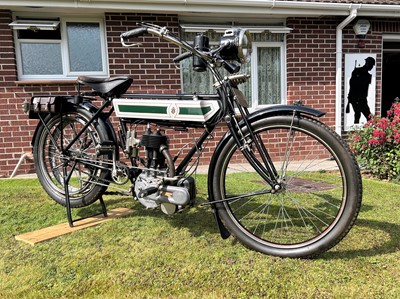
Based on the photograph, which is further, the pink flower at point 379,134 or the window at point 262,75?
the window at point 262,75

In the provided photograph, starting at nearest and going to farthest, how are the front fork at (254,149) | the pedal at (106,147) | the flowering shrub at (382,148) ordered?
the front fork at (254,149), the pedal at (106,147), the flowering shrub at (382,148)

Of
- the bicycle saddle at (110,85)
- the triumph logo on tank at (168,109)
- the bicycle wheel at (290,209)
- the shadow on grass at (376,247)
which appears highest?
the bicycle saddle at (110,85)

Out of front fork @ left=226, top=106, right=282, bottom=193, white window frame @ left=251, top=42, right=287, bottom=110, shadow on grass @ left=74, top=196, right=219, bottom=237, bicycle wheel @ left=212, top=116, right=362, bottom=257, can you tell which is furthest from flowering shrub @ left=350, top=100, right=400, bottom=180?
front fork @ left=226, top=106, right=282, bottom=193

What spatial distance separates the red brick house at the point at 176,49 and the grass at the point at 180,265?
9.64 ft

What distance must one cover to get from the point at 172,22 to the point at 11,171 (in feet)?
11.0

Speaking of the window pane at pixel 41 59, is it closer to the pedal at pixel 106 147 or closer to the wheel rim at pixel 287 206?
the pedal at pixel 106 147

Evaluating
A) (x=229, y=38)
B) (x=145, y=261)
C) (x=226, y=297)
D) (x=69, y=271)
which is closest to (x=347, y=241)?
(x=226, y=297)

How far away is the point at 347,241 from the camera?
2.15m

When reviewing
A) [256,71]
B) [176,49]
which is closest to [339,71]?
[256,71]

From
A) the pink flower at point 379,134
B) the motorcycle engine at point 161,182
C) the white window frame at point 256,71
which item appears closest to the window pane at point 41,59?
the white window frame at point 256,71

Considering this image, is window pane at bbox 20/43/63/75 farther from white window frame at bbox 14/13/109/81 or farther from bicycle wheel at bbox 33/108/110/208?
bicycle wheel at bbox 33/108/110/208

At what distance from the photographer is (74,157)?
2.59 metres

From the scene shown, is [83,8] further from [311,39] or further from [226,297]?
[226,297]

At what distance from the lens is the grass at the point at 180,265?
166 centimetres
